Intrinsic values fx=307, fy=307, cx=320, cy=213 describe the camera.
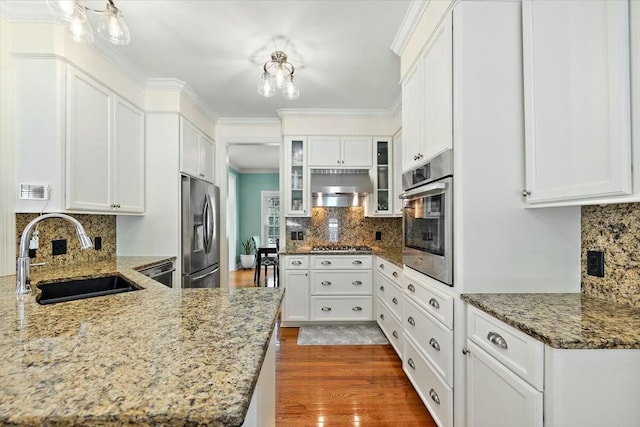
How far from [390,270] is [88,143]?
2664mm

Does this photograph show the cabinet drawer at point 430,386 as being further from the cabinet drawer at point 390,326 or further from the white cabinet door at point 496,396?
the cabinet drawer at point 390,326

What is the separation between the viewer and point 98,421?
514 mm

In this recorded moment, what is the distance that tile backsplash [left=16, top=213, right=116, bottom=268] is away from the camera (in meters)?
2.13

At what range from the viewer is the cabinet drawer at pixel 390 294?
8.61ft

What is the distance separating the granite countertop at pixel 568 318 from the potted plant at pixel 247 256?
6.61m

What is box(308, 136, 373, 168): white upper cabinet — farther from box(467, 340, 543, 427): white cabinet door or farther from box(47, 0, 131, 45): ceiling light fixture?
box(467, 340, 543, 427): white cabinet door

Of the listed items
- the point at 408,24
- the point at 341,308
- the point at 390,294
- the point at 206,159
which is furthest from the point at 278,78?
the point at 341,308

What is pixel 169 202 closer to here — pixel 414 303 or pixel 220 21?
→ pixel 220 21

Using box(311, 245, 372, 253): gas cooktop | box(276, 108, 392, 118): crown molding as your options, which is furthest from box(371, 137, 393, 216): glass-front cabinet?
box(311, 245, 372, 253): gas cooktop

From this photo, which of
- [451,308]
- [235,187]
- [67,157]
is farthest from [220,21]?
[235,187]

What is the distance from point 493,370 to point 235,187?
274 inches

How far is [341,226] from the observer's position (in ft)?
13.4

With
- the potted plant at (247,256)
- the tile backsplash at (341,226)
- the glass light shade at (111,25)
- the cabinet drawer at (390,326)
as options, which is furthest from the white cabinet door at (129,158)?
the potted plant at (247,256)

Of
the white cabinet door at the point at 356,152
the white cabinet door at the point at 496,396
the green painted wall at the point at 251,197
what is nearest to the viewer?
the white cabinet door at the point at 496,396
